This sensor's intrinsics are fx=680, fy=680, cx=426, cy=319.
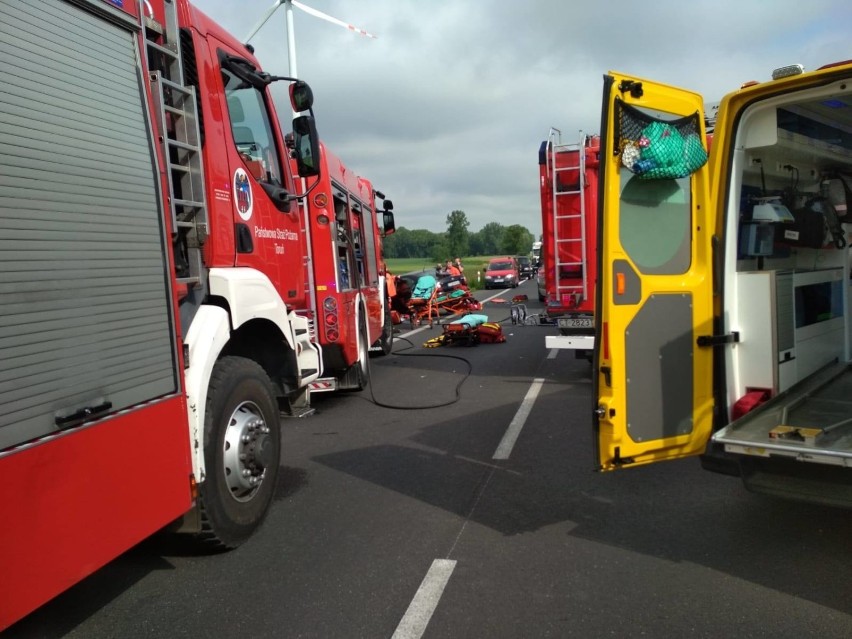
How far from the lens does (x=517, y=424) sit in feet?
23.8

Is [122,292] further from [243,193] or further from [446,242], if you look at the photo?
[446,242]

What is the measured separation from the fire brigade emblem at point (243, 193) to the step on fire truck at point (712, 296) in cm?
226

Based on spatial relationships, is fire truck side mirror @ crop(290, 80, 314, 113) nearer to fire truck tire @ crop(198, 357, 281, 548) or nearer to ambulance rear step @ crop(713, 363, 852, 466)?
fire truck tire @ crop(198, 357, 281, 548)

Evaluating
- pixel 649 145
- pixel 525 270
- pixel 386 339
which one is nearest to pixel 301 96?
pixel 649 145

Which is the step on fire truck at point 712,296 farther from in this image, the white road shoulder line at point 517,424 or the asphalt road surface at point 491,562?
the white road shoulder line at point 517,424

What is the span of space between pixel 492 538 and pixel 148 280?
257 centimetres

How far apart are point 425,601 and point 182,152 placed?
109 inches

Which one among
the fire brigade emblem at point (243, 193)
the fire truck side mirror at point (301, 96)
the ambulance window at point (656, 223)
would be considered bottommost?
the ambulance window at point (656, 223)

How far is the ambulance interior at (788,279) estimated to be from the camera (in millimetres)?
3807

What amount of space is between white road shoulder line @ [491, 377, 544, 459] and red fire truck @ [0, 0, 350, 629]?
237 centimetres

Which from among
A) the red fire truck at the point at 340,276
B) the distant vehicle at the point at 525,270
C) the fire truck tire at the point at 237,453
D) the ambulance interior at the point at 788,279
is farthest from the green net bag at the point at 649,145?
the distant vehicle at the point at 525,270

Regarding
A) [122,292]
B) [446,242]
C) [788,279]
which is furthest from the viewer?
[446,242]

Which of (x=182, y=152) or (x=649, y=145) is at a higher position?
(x=182, y=152)

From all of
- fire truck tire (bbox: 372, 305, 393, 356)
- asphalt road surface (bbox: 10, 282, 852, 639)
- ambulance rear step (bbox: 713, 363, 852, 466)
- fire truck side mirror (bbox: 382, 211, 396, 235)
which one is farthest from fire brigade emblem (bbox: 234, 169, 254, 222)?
fire truck side mirror (bbox: 382, 211, 396, 235)
